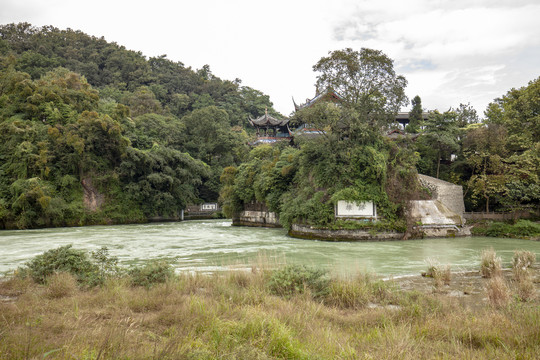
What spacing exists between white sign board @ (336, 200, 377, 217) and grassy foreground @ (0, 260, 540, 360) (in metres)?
13.3

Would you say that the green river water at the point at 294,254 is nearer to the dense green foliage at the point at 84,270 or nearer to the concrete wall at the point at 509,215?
the dense green foliage at the point at 84,270

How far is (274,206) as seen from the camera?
25266 millimetres

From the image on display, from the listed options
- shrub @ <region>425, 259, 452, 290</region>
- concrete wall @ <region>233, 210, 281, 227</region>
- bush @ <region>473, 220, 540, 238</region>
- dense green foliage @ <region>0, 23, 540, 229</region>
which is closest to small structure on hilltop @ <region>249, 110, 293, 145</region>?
dense green foliage @ <region>0, 23, 540, 229</region>

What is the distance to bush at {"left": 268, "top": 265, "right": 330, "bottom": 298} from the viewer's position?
640 centimetres

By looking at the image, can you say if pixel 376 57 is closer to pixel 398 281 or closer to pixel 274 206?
pixel 274 206

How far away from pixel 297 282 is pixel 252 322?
2872 mm

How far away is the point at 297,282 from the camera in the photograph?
6.72 metres

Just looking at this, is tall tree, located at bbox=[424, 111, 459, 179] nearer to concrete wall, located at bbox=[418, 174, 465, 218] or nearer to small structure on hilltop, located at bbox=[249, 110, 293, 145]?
concrete wall, located at bbox=[418, 174, 465, 218]

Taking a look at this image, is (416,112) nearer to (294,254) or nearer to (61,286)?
(294,254)

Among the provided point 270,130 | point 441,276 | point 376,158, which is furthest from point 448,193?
point 270,130

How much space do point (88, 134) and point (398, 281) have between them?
31310 millimetres

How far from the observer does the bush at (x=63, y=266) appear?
7.12 meters

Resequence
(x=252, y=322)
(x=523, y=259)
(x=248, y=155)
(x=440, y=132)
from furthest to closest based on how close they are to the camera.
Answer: (x=248, y=155) → (x=440, y=132) → (x=523, y=259) → (x=252, y=322)

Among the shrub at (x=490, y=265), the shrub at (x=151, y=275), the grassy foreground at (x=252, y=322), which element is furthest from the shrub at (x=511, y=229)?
the shrub at (x=151, y=275)
